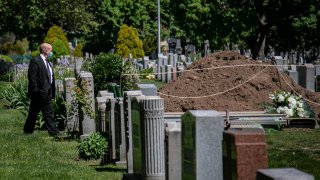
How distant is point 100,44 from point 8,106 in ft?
153

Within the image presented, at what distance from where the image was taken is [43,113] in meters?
19.2

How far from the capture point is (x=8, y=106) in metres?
29.0

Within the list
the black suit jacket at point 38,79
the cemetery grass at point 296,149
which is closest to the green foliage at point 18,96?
the black suit jacket at point 38,79

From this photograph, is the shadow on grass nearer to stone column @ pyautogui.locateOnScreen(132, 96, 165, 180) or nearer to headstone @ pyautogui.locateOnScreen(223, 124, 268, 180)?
stone column @ pyautogui.locateOnScreen(132, 96, 165, 180)

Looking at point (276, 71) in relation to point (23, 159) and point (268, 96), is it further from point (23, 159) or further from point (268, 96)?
point (23, 159)

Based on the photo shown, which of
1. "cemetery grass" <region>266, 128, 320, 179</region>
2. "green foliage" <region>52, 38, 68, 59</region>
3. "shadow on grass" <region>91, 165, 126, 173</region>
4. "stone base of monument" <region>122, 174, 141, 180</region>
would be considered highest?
"green foliage" <region>52, 38, 68, 59</region>

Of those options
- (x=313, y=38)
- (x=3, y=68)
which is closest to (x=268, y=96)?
(x=3, y=68)

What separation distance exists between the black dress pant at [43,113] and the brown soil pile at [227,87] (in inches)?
135

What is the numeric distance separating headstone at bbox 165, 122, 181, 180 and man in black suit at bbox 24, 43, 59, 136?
9153 mm

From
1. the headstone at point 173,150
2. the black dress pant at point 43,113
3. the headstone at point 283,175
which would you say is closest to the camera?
the headstone at point 283,175

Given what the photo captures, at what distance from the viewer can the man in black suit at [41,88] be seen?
18.8 m

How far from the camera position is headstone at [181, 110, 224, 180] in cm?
789

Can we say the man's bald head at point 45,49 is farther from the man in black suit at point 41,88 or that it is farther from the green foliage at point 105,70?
the green foliage at point 105,70

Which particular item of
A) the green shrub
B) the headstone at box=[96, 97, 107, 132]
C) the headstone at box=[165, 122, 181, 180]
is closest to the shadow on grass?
the headstone at box=[96, 97, 107, 132]
